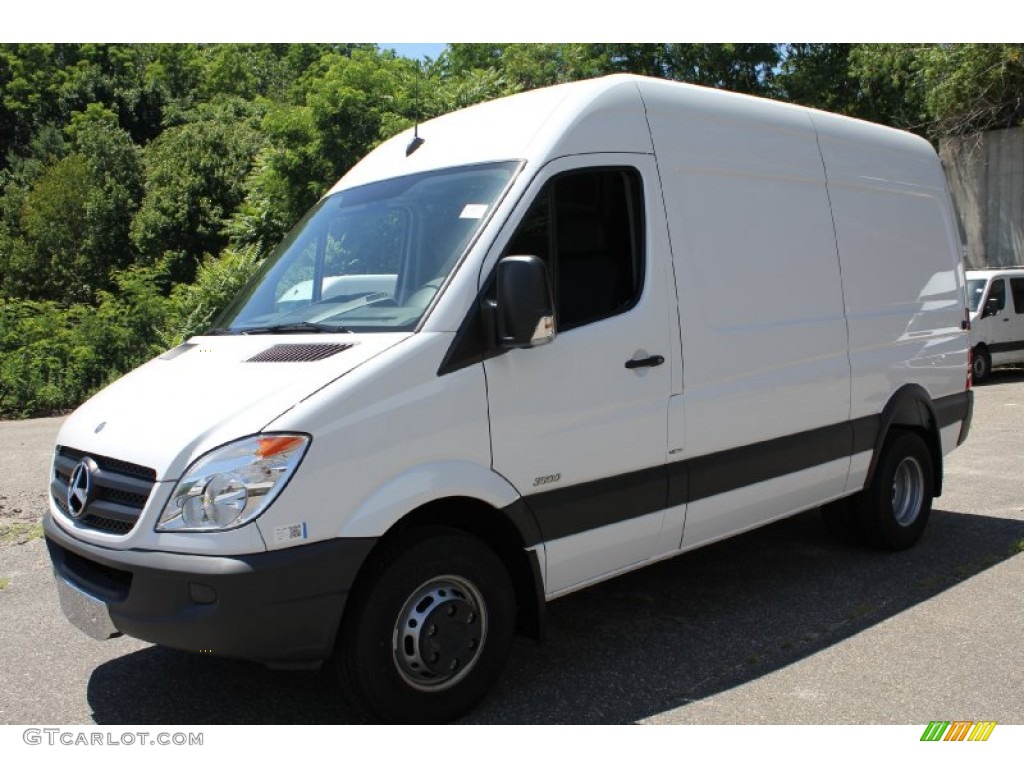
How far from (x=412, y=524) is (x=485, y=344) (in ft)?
2.45

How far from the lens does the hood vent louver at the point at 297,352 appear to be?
3.70 m

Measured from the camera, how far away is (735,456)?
4.91 meters

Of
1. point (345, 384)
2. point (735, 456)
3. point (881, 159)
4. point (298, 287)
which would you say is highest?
point (881, 159)

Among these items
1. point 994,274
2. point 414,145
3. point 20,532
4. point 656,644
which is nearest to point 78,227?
point 994,274

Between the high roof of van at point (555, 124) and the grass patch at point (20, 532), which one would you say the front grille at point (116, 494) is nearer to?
the high roof of van at point (555, 124)

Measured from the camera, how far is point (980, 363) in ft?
54.8

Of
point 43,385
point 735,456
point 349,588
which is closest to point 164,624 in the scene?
point 349,588

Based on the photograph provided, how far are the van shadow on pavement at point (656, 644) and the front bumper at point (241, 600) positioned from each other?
2.32 ft

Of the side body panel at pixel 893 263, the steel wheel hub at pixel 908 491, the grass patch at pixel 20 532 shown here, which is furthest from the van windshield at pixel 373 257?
the steel wheel hub at pixel 908 491

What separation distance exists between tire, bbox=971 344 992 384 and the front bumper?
1563 centimetres

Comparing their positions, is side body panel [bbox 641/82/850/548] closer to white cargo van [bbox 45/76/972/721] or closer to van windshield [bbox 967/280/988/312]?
white cargo van [bbox 45/76/972/721]

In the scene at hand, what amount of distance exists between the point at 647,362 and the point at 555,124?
3.68 ft

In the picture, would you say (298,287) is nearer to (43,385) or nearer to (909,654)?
Result: (909,654)

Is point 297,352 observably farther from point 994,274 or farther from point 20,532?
point 994,274
